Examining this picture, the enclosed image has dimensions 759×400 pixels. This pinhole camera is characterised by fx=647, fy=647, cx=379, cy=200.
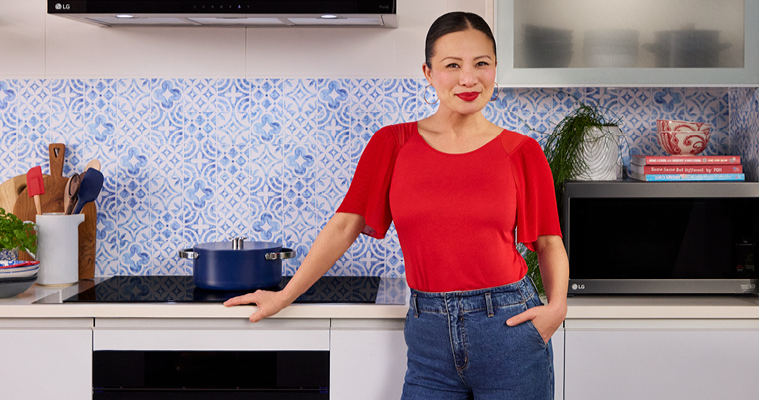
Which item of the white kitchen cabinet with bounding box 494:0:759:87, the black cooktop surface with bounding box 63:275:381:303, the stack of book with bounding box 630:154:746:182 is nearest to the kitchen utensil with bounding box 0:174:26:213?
the black cooktop surface with bounding box 63:275:381:303

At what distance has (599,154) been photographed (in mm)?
1892

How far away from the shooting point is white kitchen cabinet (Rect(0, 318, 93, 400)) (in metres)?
1.66

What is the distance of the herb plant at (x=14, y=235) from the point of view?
174 centimetres

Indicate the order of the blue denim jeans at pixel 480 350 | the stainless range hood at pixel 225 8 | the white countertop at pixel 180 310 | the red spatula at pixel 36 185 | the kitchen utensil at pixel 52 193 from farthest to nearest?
the kitchen utensil at pixel 52 193 < the red spatula at pixel 36 185 < the stainless range hood at pixel 225 8 < the white countertop at pixel 180 310 < the blue denim jeans at pixel 480 350

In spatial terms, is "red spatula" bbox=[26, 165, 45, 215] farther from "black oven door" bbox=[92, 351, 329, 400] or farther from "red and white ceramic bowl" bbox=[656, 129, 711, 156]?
"red and white ceramic bowl" bbox=[656, 129, 711, 156]

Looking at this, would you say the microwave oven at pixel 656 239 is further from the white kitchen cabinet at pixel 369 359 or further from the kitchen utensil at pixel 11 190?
the kitchen utensil at pixel 11 190

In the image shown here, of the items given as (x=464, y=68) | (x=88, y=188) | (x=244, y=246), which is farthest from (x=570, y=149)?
(x=88, y=188)

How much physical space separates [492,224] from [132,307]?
946 mm

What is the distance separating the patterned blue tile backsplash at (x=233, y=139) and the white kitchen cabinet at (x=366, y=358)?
0.53 meters

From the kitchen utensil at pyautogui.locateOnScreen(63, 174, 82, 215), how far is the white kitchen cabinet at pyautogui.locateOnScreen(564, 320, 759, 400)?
4.86 feet

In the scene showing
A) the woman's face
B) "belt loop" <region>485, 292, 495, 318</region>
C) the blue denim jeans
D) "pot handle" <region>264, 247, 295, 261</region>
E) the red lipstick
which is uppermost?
the woman's face

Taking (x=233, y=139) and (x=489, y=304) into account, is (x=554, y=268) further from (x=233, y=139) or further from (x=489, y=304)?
(x=233, y=139)

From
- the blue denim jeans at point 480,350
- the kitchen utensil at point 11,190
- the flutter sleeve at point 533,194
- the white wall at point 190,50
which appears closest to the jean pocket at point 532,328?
the blue denim jeans at point 480,350

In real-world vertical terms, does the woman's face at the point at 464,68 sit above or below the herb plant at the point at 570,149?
above
